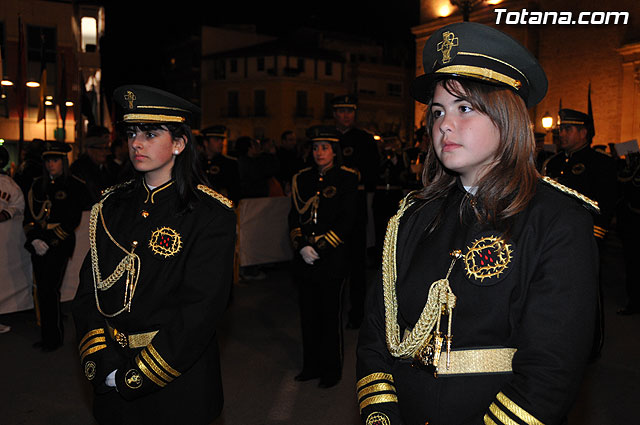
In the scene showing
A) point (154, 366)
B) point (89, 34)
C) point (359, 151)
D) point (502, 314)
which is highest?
point (89, 34)

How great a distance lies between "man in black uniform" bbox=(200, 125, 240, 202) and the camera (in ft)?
27.9

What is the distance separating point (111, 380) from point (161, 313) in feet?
1.23

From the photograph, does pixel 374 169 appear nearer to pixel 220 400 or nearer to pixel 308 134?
pixel 308 134

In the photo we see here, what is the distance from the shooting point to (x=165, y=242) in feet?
9.23

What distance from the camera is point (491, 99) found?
1.95 metres

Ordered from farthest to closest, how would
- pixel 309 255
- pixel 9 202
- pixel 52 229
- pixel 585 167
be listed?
pixel 9 202
pixel 585 167
pixel 52 229
pixel 309 255

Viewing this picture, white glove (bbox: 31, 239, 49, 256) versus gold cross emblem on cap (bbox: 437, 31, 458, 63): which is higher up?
gold cross emblem on cap (bbox: 437, 31, 458, 63)

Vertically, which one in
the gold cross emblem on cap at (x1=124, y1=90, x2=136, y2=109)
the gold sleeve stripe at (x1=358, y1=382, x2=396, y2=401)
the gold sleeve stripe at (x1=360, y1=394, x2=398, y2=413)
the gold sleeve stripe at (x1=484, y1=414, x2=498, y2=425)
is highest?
the gold cross emblem on cap at (x1=124, y1=90, x2=136, y2=109)

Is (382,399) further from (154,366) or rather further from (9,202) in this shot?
(9,202)

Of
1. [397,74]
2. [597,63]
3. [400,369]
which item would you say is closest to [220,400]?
[400,369]

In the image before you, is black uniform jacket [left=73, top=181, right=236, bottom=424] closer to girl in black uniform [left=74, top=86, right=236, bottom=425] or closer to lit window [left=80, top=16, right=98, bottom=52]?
girl in black uniform [left=74, top=86, right=236, bottom=425]

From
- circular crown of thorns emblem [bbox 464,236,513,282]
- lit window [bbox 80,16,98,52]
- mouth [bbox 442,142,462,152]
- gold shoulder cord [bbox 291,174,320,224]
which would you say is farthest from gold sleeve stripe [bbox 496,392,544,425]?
lit window [bbox 80,16,98,52]

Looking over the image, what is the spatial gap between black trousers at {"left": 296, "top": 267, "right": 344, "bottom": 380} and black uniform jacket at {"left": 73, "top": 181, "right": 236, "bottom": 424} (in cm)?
244

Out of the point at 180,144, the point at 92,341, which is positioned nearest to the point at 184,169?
the point at 180,144
